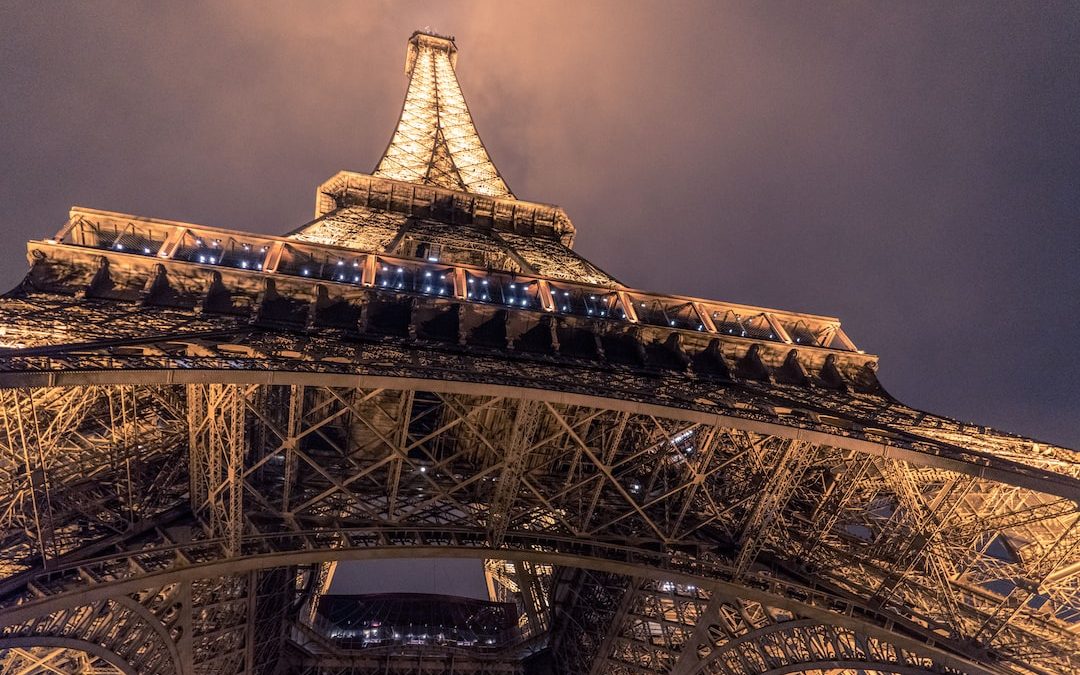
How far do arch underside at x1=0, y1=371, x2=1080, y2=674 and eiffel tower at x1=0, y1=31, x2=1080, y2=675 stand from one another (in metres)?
0.07

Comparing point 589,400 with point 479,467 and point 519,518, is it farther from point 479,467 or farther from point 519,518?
point 479,467

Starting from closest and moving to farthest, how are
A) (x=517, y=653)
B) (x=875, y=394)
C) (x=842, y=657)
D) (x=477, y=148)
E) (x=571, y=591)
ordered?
1. (x=842, y=657)
2. (x=875, y=394)
3. (x=571, y=591)
4. (x=517, y=653)
5. (x=477, y=148)

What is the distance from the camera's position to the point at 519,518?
1406cm

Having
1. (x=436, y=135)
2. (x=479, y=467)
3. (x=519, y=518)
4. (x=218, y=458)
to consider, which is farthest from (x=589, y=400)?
(x=436, y=135)

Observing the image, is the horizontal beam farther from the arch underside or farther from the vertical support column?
the vertical support column

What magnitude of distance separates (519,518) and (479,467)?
303 centimetres

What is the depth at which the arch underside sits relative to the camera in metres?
10.8

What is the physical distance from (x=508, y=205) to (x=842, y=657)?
2357 centimetres

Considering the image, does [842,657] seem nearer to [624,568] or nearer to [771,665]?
[771,665]

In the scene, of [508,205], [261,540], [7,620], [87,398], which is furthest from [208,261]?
[508,205]

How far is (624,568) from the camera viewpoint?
13414 mm

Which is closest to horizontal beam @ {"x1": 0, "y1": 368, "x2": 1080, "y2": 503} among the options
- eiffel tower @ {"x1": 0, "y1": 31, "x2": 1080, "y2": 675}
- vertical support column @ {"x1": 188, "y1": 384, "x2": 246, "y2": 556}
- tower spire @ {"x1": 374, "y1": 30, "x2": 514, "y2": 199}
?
eiffel tower @ {"x1": 0, "y1": 31, "x2": 1080, "y2": 675}

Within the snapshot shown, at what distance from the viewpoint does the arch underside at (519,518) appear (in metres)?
10.8

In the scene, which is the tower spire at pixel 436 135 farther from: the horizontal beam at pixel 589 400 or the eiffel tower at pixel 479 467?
the horizontal beam at pixel 589 400
